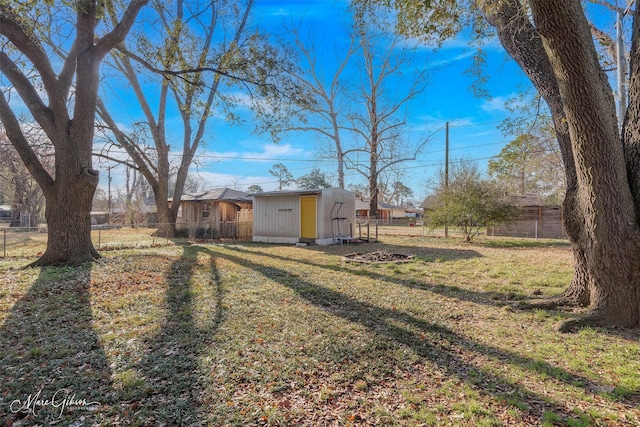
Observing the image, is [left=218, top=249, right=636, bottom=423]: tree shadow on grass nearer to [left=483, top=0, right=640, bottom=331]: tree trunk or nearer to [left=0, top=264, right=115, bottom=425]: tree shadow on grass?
[left=483, top=0, right=640, bottom=331]: tree trunk

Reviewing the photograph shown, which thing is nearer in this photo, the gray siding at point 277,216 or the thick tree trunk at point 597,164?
the thick tree trunk at point 597,164

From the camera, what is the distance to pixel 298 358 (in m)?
2.82

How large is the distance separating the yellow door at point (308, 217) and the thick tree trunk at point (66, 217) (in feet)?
24.8

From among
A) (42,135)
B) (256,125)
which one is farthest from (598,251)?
(42,135)

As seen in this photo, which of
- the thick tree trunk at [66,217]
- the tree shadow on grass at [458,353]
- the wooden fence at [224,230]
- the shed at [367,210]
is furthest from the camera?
the shed at [367,210]

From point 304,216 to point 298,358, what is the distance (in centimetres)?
1042

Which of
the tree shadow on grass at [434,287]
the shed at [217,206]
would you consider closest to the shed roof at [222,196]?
the shed at [217,206]

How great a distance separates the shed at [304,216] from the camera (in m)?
12.9

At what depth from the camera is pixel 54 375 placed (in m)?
2.45

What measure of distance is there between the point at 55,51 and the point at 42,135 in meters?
5.00

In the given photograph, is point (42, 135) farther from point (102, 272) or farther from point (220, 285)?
point (220, 285)

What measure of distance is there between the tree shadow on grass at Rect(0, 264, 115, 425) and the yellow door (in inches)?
357

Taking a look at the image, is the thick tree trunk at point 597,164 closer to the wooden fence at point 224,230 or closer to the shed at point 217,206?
the wooden fence at point 224,230

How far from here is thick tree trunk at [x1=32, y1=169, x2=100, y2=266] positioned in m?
6.68
